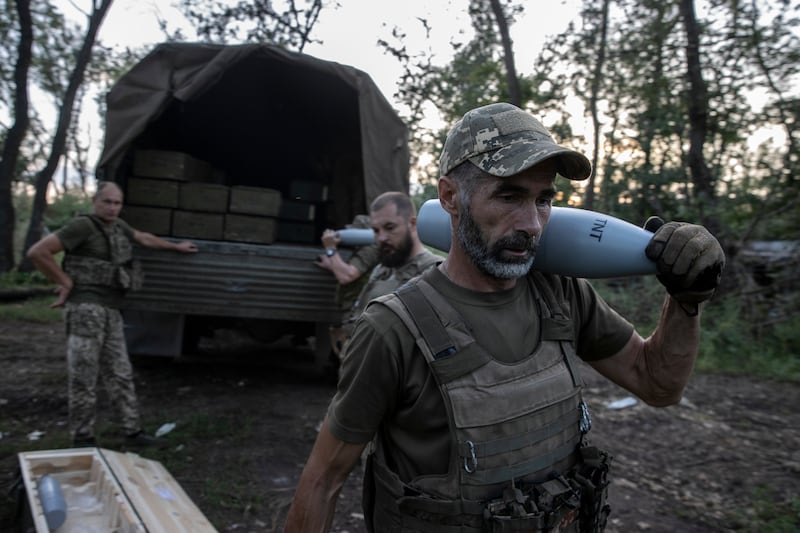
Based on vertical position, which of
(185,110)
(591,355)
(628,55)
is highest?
(628,55)

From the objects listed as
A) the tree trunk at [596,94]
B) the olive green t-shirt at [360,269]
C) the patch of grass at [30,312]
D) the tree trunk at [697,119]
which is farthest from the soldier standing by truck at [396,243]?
the patch of grass at [30,312]

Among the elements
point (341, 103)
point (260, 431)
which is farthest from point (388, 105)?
point (260, 431)

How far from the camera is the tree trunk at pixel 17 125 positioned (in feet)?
32.3

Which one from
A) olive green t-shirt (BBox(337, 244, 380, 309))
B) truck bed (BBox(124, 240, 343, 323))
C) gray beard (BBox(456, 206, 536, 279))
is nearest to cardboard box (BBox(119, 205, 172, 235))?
truck bed (BBox(124, 240, 343, 323))

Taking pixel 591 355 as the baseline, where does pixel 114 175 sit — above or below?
above

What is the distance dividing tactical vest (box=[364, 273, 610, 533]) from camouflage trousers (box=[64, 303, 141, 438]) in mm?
3035

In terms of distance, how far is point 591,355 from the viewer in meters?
1.73

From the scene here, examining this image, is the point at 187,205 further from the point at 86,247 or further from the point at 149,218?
the point at 86,247

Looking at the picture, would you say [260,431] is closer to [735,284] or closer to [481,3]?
[735,284]

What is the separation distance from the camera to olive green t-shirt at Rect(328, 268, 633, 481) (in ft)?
4.38

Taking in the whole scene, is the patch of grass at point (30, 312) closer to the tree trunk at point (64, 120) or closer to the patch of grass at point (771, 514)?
the tree trunk at point (64, 120)

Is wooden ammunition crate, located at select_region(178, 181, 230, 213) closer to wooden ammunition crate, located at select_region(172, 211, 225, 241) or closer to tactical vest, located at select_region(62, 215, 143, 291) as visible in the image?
wooden ammunition crate, located at select_region(172, 211, 225, 241)

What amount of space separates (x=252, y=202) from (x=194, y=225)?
0.53m

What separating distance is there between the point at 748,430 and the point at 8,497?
186 inches
